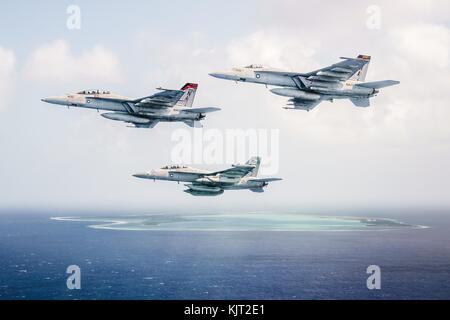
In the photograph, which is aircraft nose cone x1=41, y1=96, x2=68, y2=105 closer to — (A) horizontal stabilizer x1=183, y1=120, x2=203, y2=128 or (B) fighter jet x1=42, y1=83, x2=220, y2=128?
(B) fighter jet x1=42, y1=83, x2=220, y2=128

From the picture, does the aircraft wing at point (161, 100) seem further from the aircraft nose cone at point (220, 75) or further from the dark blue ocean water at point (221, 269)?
the dark blue ocean water at point (221, 269)

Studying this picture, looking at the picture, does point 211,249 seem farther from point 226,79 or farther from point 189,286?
point 226,79

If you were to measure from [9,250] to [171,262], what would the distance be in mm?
74446

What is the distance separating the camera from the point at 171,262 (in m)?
153

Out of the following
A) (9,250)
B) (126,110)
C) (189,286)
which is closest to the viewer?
(126,110)

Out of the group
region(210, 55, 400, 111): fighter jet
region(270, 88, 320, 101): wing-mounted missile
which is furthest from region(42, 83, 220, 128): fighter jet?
region(270, 88, 320, 101): wing-mounted missile

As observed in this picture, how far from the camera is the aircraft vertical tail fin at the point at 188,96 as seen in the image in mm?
71312

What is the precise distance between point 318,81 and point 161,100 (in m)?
23.0

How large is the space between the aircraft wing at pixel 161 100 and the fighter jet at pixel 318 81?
7.73 m

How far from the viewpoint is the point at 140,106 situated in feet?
214
